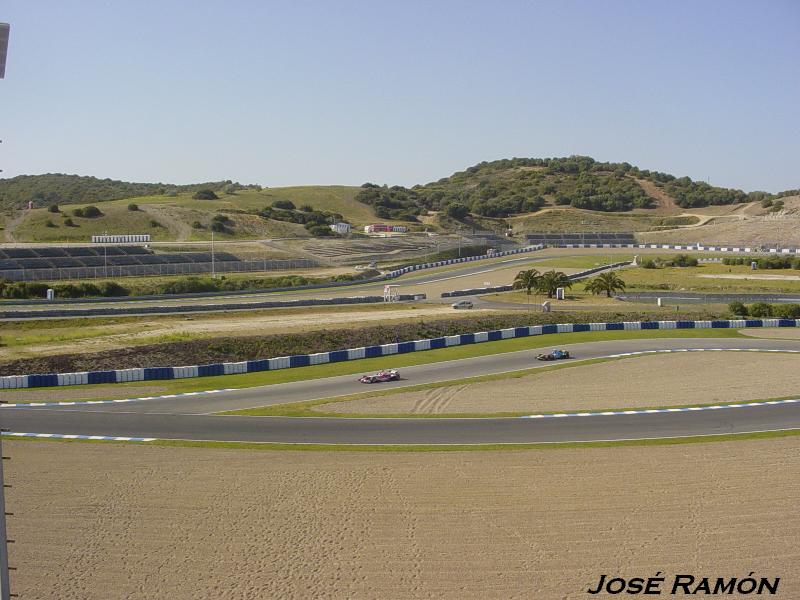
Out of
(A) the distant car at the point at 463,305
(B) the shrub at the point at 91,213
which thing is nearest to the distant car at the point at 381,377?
(A) the distant car at the point at 463,305

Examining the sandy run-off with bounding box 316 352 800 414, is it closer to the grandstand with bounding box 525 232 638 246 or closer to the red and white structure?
the grandstand with bounding box 525 232 638 246

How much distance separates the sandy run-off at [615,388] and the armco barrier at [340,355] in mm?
9552

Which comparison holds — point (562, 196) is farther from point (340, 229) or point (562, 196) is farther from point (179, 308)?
point (179, 308)

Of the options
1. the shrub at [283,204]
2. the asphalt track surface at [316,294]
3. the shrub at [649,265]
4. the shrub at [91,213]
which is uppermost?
the shrub at [283,204]

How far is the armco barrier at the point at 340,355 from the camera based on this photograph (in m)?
37.8

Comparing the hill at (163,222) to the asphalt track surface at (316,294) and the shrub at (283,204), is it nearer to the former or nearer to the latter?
the shrub at (283,204)

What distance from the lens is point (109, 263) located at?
83.7 m

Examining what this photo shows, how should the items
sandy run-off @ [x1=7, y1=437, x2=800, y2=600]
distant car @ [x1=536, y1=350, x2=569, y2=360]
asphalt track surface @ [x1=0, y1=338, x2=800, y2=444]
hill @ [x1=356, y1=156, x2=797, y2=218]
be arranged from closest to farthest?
sandy run-off @ [x1=7, y1=437, x2=800, y2=600], asphalt track surface @ [x1=0, y1=338, x2=800, y2=444], distant car @ [x1=536, y1=350, x2=569, y2=360], hill @ [x1=356, y1=156, x2=797, y2=218]

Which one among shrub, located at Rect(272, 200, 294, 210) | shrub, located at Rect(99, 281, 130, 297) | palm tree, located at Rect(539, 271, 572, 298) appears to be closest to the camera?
shrub, located at Rect(99, 281, 130, 297)

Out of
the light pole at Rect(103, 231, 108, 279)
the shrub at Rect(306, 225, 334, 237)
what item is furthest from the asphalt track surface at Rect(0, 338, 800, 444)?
the shrub at Rect(306, 225, 334, 237)

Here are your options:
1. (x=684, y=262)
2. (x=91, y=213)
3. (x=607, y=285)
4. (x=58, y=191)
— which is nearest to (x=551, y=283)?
(x=607, y=285)

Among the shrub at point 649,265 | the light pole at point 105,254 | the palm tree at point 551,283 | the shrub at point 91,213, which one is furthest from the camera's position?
the shrub at point 91,213

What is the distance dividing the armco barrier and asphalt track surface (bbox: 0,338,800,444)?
16.7ft

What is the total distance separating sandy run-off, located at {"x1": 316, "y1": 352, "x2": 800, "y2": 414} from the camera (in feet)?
109
